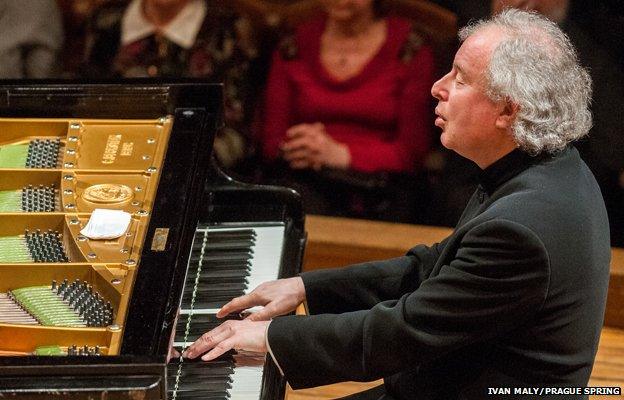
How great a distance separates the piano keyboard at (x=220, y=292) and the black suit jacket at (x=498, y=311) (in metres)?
0.13

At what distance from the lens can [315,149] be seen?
4191 millimetres

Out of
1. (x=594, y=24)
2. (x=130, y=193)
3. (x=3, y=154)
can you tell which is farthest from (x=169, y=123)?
(x=594, y=24)

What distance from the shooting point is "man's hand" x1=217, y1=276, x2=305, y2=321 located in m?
2.33

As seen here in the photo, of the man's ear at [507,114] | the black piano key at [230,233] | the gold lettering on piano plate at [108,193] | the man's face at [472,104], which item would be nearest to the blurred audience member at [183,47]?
the black piano key at [230,233]

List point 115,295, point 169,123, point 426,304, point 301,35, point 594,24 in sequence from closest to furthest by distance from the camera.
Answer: point 426,304, point 115,295, point 169,123, point 594,24, point 301,35

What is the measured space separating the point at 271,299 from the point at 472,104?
662mm

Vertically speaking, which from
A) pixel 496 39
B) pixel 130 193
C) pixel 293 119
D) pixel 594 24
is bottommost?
pixel 293 119

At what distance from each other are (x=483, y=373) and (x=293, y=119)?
2.35 meters

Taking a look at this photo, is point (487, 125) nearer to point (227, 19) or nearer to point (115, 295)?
point (115, 295)

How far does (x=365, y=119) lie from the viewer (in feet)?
13.7

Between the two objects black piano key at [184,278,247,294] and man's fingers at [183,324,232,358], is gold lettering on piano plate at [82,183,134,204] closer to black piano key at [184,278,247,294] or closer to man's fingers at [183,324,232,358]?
black piano key at [184,278,247,294]

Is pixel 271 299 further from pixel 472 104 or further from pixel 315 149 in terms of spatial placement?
pixel 315 149

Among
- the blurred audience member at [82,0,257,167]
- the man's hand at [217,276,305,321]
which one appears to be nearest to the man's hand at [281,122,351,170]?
the blurred audience member at [82,0,257,167]

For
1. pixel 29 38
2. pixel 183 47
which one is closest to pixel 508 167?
pixel 183 47
